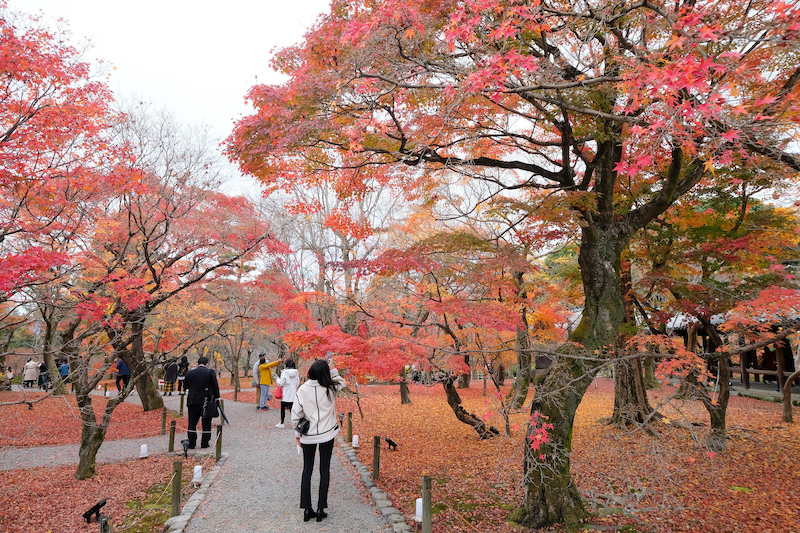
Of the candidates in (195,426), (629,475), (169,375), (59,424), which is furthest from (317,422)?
(169,375)

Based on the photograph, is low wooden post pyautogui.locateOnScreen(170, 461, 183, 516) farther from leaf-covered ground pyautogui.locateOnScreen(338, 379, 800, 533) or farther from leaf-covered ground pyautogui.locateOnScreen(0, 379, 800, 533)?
leaf-covered ground pyautogui.locateOnScreen(338, 379, 800, 533)

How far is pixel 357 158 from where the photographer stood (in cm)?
716

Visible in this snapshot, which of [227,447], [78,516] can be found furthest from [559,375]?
[227,447]

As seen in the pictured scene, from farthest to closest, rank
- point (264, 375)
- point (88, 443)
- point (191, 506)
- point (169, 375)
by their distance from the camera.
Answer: point (169, 375) < point (264, 375) < point (88, 443) < point (191, 506)

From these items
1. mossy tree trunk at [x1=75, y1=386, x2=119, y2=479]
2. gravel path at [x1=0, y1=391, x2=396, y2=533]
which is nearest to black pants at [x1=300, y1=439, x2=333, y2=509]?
gravel path at [x1=0, y1=391, x2=396, y2=533]

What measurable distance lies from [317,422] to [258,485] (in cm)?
235

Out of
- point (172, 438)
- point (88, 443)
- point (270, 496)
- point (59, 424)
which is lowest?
point (59, 424)

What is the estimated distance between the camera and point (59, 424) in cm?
1173

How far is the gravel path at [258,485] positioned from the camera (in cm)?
495

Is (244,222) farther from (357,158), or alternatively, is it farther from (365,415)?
(365,415)

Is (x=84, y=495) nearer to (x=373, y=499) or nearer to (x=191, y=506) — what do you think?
(x=191, y=506)

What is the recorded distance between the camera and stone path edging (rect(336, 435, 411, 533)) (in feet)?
16.0

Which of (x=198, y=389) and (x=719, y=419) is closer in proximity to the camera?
(x=198, y=389)

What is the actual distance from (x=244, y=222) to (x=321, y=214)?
21.4ft
